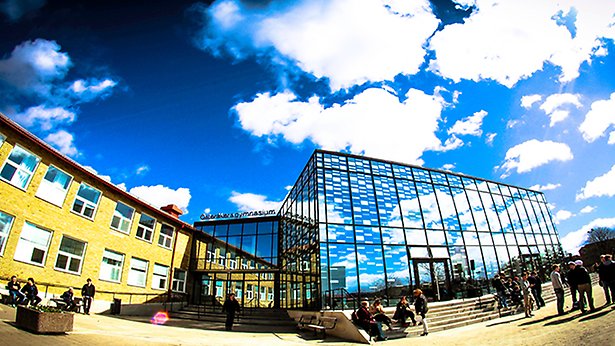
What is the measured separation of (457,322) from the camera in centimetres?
1137

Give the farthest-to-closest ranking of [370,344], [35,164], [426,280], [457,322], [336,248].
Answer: [426,280] → [336,248] → [35,164] → [457,322] → [370,344]

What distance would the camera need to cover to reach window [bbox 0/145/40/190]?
11.5 m

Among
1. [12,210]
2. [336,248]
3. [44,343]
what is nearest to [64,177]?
[12,210]

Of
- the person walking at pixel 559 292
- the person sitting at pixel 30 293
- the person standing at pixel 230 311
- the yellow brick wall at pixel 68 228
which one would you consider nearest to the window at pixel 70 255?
the yellow brick wall at pixel 68 228

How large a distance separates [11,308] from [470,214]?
20.8 metres

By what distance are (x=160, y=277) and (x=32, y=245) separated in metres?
7.95

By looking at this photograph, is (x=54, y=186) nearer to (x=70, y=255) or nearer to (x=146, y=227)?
(x=70, y=255)

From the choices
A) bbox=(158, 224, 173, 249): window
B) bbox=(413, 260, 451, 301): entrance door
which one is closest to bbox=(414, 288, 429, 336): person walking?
bbox=(413, 260, 451, 301): entrance door

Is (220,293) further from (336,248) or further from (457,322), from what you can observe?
(457,322)

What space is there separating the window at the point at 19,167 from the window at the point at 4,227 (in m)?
1.22

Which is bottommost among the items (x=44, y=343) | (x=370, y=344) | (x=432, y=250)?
(x=370, y=344)

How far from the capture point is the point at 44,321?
273 inches

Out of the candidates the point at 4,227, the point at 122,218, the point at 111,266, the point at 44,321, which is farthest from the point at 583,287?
the point at 122,218

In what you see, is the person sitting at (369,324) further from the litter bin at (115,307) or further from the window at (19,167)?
the window at (19,167)
